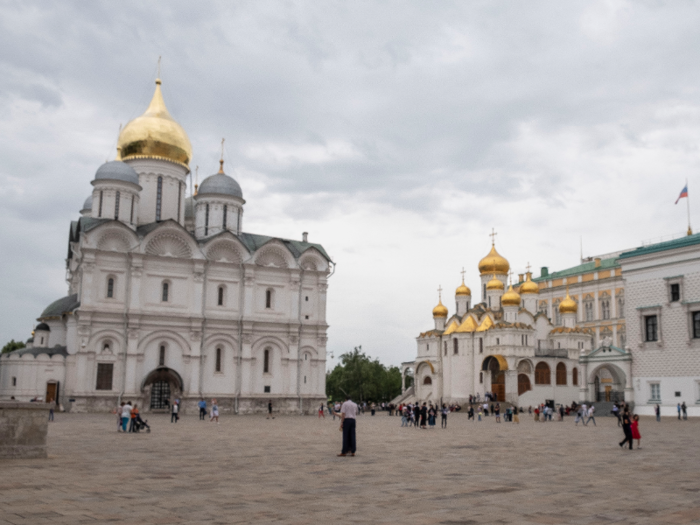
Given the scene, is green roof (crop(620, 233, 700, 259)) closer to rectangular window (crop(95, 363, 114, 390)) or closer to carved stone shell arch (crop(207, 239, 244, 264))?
carved stone shell arch (crop(207, 239, 244, 264))

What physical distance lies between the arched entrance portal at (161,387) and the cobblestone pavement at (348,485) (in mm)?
25109

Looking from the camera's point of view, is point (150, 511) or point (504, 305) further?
point (504, 305)

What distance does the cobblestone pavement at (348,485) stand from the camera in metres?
7.22

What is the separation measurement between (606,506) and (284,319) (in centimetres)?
3773

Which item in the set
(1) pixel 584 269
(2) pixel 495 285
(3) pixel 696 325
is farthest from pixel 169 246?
(1) pixel 584 269

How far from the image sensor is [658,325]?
3628 centimetres

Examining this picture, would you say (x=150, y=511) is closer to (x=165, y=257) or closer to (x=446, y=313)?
(x=165, y=257)

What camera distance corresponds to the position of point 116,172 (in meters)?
42.8

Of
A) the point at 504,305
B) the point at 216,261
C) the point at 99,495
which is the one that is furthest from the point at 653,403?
the point at 99,495

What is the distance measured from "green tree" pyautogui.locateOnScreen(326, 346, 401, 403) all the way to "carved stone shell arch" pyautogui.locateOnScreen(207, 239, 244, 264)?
3023cm

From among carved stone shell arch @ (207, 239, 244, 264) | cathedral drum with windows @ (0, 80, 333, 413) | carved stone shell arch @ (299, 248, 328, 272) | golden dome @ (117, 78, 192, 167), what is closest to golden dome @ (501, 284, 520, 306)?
cathedral drum with windows @ (0, 80, 333, 413)

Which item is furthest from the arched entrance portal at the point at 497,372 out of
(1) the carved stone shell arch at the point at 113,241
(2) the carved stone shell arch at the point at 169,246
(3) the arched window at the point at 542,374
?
(1) the carved stone shell arch at the point at 113,241

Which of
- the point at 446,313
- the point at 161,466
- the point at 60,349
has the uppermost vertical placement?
the point at 446,313

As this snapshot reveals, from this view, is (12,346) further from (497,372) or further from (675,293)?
(675,293)
